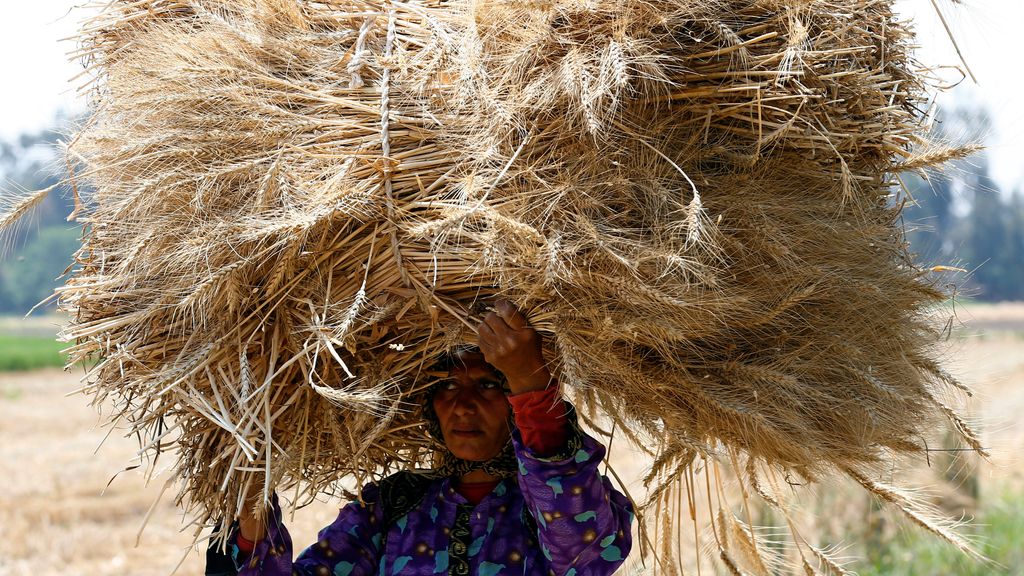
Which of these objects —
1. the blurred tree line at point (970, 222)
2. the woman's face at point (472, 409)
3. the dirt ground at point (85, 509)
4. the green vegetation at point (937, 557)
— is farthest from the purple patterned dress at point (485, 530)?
the green vegetation at point (937, 557)

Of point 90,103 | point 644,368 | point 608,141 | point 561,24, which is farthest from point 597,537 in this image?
point 90,103

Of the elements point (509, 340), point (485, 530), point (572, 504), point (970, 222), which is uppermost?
point (509, 340)

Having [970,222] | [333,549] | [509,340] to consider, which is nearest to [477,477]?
[333,549]

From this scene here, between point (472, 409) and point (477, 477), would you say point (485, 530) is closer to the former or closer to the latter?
point (477, 477)

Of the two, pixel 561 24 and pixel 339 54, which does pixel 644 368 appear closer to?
pixel 561 24

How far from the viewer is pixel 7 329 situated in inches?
1291

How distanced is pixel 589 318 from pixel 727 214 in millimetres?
261

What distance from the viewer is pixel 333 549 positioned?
1.87 metres

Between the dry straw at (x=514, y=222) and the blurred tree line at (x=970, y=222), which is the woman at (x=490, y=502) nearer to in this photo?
the dry straw at (x=514, y=222)

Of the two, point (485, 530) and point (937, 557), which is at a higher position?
point (485, 530)

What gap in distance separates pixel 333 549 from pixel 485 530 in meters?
0.33

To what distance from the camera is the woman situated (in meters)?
1.59

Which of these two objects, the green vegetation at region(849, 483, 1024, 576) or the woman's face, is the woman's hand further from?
the green vegetation at region(849, 483, 1024, 576)

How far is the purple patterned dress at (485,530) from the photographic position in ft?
5.27
